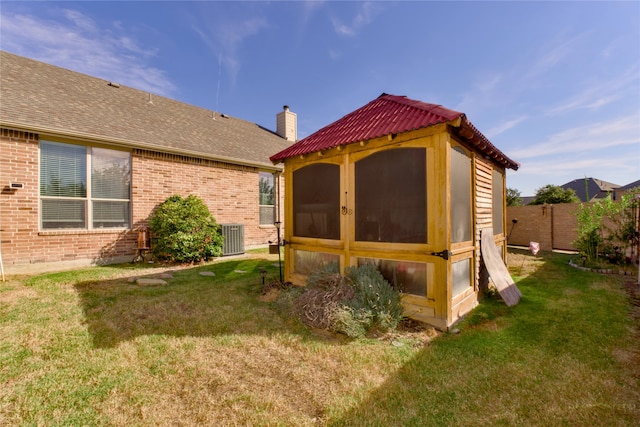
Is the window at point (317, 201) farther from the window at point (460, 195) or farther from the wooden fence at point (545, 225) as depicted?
the wooden fence at point (545, 225)

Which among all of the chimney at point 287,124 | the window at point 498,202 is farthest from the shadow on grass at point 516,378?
the chimney at point 287,124

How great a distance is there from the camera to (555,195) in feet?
68.9

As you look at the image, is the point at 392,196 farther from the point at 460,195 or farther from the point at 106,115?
the point at 106,115

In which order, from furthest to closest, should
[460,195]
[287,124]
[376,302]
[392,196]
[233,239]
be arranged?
[287,124]
[233,239]
[460,195]
[392,196]
[376,302]

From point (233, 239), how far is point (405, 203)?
7705mm

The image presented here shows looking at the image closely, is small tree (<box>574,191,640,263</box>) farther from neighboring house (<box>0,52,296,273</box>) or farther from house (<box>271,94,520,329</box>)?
neighboring house (<box>0,52,296,273</box>)

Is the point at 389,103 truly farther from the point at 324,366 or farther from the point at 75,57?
the point at 75,57

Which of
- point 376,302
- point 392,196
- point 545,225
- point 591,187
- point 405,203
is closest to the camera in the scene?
→ point 376,302

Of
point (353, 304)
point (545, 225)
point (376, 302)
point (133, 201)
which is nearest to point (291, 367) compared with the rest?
point (353, 304)

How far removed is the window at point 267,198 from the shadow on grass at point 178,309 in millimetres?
5680

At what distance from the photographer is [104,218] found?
820 cm

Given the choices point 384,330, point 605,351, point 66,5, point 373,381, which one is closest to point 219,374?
point 373,381

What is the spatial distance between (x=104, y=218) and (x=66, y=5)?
6.19 m

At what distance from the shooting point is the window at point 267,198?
1236 centimetres
